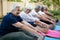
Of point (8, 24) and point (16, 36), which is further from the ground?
point (8, 24)

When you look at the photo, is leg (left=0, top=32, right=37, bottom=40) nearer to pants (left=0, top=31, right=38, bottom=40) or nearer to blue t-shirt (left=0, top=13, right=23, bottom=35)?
pants (left=0, top=31, right=38, bottom=40)

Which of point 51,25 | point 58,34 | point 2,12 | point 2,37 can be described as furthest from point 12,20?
point 2,12

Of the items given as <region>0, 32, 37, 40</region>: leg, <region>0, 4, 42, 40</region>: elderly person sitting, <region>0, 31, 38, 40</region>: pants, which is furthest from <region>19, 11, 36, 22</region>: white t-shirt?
<region>0, 32, 37, 40</region>: leg

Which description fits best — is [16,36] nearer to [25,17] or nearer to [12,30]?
[12,30]

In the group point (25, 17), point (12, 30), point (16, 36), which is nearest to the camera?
point (16, 36)

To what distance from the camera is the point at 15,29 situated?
4.09 metres

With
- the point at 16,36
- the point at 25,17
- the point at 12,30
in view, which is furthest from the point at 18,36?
the point at 25,17

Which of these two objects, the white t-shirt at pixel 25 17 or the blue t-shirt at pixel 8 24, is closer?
the blue t-shirt at pixel 8 24

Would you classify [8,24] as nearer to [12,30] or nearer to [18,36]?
[12,30]

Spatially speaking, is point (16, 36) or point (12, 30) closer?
point (16, 36)

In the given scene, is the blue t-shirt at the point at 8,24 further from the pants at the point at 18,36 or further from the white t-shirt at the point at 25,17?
the white t-shirt at the point at 25,17

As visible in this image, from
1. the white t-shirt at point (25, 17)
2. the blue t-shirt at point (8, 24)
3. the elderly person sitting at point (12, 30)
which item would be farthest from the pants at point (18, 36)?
the white t-shirt at point (25, 17)

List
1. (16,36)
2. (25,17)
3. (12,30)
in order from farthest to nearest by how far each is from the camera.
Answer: (25,17), (12,30), (16,36)

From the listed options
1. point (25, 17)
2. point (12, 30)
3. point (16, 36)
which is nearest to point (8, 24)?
point (12, 30)
